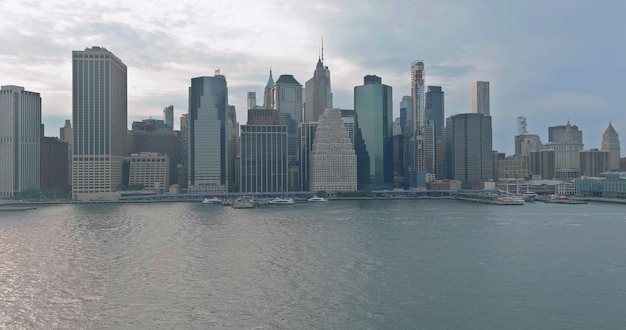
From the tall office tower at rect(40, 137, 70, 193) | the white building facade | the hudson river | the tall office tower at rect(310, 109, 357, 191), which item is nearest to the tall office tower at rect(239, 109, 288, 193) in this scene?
the tall office tower at rect(310, 109, 357, 191)

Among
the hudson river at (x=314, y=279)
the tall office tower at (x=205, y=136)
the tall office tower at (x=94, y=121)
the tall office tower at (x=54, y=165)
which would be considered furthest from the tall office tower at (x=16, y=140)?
the hudson river at (x=314, y=279)

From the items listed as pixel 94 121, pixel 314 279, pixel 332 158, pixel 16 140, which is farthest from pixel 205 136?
pixel 314 279

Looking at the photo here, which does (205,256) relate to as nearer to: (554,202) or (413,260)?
(413,260)

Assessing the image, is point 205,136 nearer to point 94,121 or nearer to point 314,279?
point 94,121

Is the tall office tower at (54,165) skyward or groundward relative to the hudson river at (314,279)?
skyward

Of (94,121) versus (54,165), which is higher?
(94,121)

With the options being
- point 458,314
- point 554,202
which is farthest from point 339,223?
point 554,202

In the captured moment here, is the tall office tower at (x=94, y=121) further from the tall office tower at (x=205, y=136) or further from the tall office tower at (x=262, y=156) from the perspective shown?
the tall office tower at (x=262, y=156)
